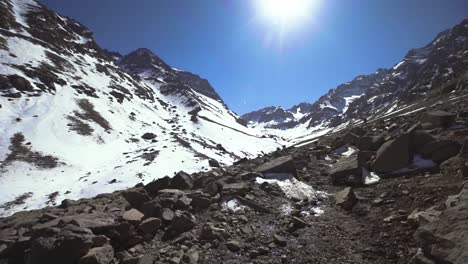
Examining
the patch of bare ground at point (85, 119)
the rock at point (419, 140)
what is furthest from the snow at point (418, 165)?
the patch of bare ground at point (85, 119)

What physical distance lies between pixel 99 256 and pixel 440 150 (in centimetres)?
1332

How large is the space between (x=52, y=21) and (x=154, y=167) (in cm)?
15127

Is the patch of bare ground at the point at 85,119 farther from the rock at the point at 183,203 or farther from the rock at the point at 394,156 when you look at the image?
the rock at the point at 394,156

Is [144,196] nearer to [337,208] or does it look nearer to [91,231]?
[91,231]

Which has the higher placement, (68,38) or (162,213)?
(68,38)

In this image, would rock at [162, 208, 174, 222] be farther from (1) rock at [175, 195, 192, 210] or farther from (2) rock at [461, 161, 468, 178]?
(2) rock at [461, 161, 468, 178]

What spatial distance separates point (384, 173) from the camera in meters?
11.6

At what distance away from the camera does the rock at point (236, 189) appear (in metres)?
11.1

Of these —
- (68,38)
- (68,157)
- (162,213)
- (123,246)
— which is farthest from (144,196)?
(68,38)

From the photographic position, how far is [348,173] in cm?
1256

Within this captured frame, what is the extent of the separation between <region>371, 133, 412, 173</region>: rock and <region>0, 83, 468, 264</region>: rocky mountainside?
0.04 metres

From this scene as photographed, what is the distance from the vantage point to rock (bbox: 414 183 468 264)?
15.6ft

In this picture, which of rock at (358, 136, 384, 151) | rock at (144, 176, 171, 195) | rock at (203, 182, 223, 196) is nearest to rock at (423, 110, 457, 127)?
rock at (358, 136, 384, 151)

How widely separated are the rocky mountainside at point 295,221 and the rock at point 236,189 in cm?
4
